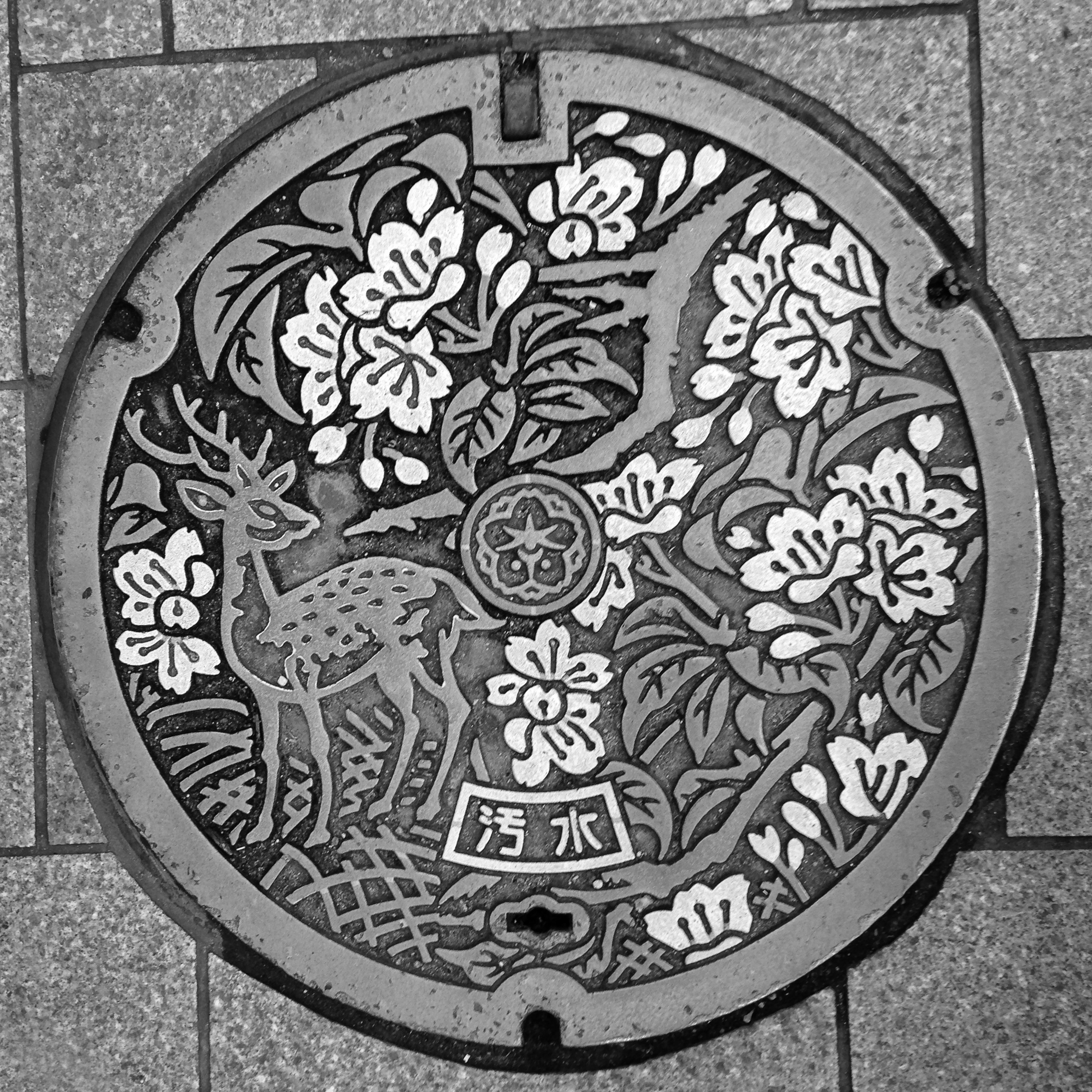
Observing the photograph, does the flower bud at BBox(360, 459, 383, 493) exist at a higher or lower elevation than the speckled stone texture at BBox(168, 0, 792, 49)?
lower

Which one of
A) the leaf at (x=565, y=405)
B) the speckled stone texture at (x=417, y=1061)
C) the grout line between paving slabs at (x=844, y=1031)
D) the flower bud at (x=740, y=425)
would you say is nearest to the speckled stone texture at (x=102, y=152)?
the leaf at (x=565, y=405)

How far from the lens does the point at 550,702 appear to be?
54.5 inches

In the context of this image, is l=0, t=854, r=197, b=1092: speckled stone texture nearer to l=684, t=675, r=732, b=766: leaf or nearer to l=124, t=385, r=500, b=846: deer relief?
l=124, t=385, r=500, b=846: deer relief

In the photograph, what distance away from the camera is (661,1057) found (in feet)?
4.56

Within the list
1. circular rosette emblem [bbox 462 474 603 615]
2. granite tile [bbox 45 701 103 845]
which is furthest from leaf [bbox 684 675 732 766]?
granite tile [bbox 45 701 103 845]

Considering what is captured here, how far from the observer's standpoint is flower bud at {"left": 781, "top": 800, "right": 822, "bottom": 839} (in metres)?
1.36

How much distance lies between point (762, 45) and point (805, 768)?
1155 millimetres

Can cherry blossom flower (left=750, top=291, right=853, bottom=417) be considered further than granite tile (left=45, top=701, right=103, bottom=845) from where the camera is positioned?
No

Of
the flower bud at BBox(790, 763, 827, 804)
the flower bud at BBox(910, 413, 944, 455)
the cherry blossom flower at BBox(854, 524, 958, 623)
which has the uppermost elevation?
the flower bud at BBox(910, 413, 944, 455)

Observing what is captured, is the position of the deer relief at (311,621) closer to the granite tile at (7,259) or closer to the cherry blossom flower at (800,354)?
the granite tile at (7,259)

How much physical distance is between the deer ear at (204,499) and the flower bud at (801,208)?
3.30ft

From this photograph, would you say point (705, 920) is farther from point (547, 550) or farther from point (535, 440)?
point (535, 440)

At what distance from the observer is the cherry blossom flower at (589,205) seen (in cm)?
136

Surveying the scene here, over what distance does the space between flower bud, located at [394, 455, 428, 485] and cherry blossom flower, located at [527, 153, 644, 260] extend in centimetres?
40
